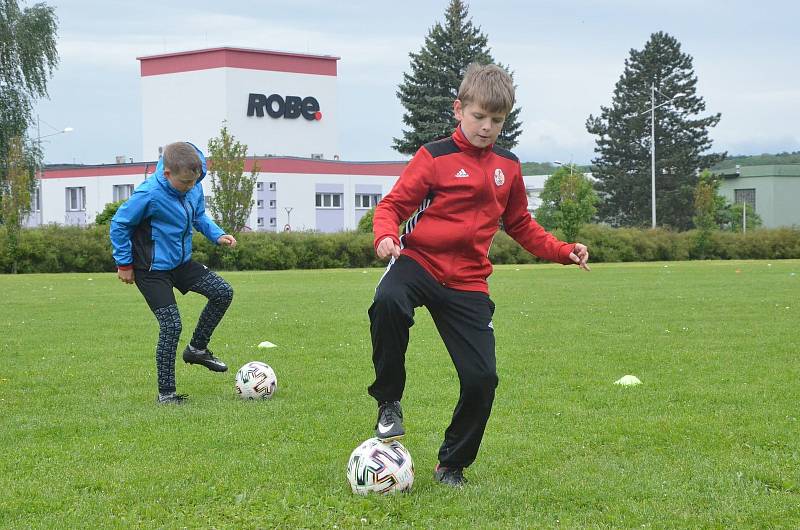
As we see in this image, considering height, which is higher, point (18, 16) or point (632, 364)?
point (18, 16)

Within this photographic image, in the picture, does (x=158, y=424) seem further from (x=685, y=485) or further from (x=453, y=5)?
(x=453, y=5)

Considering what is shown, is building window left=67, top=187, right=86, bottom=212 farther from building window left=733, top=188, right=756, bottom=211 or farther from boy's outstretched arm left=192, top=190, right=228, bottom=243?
boy's outstretched arm left=192, top=190, right=228, bottom=243

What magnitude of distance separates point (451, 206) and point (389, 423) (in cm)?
125

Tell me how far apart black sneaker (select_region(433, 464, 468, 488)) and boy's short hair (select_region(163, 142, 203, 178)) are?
11.0 feet

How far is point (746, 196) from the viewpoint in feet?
309

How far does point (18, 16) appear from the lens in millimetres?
40719

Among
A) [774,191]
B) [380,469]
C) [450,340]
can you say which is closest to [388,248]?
[450,340]

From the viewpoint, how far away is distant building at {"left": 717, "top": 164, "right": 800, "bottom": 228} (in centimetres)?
9156

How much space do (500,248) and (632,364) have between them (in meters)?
33.8

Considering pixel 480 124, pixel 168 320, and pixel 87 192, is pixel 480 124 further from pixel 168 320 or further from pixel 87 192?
pixel 87 192

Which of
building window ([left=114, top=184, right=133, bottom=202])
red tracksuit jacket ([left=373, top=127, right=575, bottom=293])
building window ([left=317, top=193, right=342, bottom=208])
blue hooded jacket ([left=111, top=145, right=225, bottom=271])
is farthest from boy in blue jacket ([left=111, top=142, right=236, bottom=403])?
building window ([left=114, top=184, right=133, bottom=202])

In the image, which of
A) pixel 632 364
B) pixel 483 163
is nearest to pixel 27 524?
pixel 483 163

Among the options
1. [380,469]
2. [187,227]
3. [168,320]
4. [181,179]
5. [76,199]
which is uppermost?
[76,199]

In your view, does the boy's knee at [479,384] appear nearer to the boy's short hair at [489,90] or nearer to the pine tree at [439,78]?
the boy's short hair at [489,90]
